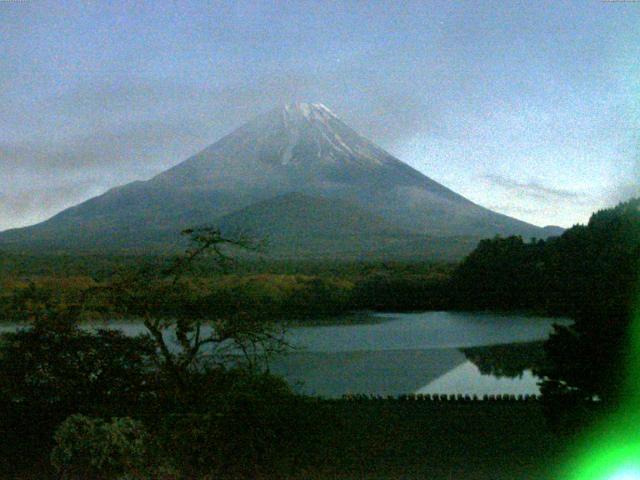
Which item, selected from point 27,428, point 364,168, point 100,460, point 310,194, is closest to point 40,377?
point 27,428

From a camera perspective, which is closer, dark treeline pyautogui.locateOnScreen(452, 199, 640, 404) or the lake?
the lake

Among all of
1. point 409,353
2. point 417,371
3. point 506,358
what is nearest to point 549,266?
point 409,353

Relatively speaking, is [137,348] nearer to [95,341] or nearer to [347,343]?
[95,341]

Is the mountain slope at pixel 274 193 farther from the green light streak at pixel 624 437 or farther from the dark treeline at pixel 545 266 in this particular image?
the green light streak at pixel 624 437

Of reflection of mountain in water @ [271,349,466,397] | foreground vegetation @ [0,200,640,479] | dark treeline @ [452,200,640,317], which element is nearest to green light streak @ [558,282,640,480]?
foreground vegetation @ [0,200,640,479]

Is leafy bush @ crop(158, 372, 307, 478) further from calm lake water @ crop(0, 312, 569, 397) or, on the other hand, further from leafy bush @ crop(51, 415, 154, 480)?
calm lake water @ crop(0, 312, 569, 397)
